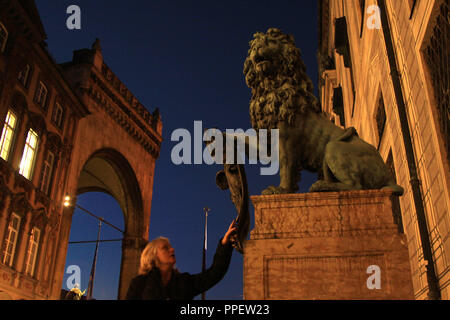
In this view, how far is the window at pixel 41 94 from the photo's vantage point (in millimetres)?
18531

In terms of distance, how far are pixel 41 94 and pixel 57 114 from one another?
5.76ft

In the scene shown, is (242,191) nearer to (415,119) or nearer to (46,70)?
(415,119)

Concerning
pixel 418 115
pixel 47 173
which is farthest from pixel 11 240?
pixel 418 115

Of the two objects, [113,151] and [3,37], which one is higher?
[113,151]

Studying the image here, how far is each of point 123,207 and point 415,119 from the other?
2431 cm

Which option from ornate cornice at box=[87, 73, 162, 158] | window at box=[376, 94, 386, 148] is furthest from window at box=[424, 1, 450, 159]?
ornate cornice at box=[87, 73, 162, 158]

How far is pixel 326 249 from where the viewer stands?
3.82m

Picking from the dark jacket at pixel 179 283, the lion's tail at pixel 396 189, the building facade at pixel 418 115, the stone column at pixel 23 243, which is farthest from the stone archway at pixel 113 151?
the lion's tail at pixel 396 189

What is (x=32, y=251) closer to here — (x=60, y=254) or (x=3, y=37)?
(x=60, y=254)

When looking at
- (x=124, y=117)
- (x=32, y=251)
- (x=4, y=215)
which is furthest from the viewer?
(x=124, y=117)

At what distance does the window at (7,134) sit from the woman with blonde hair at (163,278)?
14.9 m

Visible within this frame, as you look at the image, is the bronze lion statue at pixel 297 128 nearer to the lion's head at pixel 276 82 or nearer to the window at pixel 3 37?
the lion's head at pixel 276 82
